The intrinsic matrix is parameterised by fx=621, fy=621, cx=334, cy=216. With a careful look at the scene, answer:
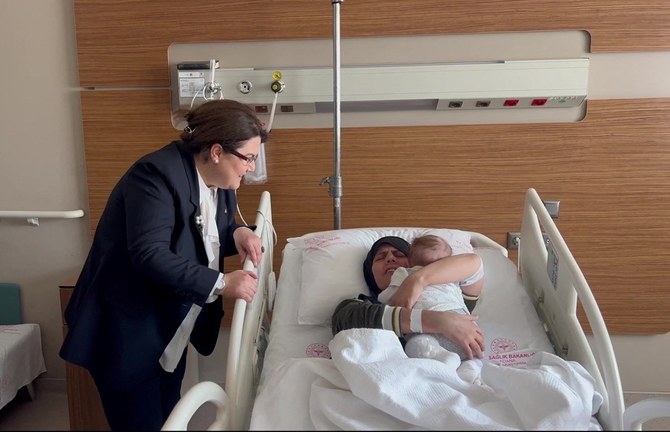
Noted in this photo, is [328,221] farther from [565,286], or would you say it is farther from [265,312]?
[565,286]

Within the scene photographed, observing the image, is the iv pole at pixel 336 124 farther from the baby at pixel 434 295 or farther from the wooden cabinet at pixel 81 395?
the wooden cabinet at pixel 81 395

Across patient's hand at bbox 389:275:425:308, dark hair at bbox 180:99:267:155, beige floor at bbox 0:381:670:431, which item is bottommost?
beige floor at bbox 0:381:670:431

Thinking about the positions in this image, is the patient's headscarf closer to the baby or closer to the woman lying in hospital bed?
the baby

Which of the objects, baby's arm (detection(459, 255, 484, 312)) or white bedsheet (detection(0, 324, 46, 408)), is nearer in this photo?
baby's arm (detection(459, 255, 484, 312))

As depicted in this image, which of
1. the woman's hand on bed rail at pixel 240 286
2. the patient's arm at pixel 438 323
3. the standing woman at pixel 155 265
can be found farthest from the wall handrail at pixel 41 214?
the patient's arm at pixel 438 323

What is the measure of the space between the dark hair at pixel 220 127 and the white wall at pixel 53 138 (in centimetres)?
83

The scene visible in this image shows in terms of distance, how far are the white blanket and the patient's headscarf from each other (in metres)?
0.50

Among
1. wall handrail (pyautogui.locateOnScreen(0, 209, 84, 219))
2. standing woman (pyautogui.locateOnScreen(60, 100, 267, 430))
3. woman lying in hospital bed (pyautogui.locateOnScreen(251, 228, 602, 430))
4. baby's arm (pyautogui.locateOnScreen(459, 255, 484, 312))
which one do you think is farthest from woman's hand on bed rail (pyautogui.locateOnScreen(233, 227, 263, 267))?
wall handrail (pyautogui.locateOnScreen(0, 209, 84, 219))

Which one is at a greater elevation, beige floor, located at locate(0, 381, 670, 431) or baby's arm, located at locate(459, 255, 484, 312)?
baby's arm, located at locate(459, 255, 484, 312)

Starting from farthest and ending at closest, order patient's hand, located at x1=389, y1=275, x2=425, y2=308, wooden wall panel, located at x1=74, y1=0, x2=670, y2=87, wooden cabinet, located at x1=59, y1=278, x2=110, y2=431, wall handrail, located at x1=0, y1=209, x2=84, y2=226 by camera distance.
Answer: wall handrail, located at x1=0, y1=209, x2=84, y2=226 < wooden wall panel, located at x1=74, y1=0, x2=670, y2=87 < wooden cabinet, located at x1=59, y1=278, x2=110, y2=431 < patient's hand, located at x1=389, y1=275, x2=425, y2=308

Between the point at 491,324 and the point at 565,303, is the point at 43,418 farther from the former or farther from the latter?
the point at 565,303

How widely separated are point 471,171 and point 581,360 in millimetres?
1133

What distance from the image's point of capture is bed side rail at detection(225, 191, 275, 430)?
147 centimetres

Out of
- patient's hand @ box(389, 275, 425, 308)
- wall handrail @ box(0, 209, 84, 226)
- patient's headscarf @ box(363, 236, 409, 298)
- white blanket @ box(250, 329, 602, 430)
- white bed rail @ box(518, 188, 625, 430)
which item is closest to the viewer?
white blanket @ box(250, 329, 602, 430)
